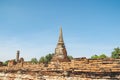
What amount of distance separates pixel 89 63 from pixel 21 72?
620cm

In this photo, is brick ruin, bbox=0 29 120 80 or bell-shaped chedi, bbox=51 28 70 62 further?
bell-shaped chedi, bbox=51 28 70 62

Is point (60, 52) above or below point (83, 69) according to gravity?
above

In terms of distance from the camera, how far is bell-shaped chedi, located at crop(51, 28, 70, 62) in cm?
2336

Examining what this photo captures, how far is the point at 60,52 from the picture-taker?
24297mm

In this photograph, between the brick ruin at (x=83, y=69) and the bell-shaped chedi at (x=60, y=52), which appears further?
the bell-shaped chedi at (x=60, y=52)

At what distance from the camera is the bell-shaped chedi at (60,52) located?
2336cm

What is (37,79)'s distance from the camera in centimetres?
1293

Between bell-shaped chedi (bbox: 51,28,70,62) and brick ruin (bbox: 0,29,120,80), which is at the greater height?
bell-shaped chedi (bbox: 51,28,70,62)

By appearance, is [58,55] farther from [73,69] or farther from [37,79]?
[73,69]

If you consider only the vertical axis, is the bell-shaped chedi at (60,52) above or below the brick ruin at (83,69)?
above

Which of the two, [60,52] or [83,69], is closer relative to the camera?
[83,69]

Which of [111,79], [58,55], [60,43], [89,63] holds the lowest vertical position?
[111,79]

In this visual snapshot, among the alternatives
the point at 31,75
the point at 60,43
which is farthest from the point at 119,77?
the point at 60,43

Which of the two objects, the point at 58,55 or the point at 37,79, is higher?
the point at 58,55
